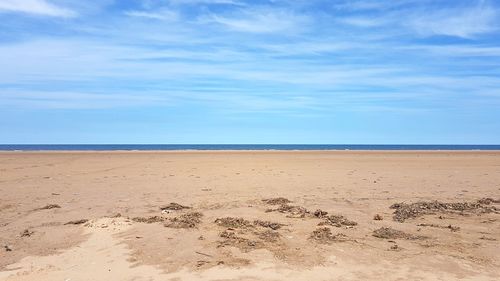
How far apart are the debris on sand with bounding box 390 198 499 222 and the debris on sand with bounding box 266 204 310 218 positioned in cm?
211

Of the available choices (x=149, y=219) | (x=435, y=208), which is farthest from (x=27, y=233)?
(x=435, y=208)

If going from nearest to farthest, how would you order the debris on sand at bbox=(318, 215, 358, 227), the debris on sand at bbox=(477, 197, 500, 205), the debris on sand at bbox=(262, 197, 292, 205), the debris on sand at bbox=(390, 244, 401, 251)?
the debris on sand at bbox=(390, 244, 401, 251)
the debris on sand at bbox=(318, 215, 358, 227)
the debris on sand at bbox=(262, 197, 292, 205)
the debris on sand at bbox=(477, 197, 500, 205)

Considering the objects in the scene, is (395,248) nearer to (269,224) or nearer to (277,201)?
(269,224)

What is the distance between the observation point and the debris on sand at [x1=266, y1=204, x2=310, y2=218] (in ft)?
35.9

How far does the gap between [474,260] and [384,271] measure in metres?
1.65

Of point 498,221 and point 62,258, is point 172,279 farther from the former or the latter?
point 498,221

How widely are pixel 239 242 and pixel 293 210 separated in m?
3.48

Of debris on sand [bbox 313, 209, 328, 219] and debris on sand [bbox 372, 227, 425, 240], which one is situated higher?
debris on sand [bbox 313, 209, 328, 219]

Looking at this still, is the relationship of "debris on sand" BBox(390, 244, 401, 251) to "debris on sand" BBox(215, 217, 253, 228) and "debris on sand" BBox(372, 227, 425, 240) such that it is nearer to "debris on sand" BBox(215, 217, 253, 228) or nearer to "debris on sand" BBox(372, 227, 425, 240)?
"debris on sand" BBox(372, 227, 425, 240)

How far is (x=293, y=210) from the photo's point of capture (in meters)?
11.5

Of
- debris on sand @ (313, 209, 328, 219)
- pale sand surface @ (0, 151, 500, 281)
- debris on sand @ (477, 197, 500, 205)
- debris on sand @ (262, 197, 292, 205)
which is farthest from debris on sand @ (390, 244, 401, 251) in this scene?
debris on sand @ (477, 197, 500, 205)

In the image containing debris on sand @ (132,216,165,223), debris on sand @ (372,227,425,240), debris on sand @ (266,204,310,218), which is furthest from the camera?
debris on sand @ (266,204,310,218)

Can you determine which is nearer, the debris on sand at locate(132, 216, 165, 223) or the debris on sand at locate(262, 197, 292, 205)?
the debris on sand at locate(132, 216, 165, 223)

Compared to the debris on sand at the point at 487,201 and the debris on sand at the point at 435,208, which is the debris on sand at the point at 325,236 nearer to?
the debris on sand at the point at 435,208
